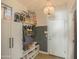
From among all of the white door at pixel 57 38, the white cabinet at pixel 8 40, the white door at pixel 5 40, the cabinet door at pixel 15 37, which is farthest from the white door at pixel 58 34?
the white door at pixel 5 40

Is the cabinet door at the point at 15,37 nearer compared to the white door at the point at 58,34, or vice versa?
the cabinet door at the point at 15,37

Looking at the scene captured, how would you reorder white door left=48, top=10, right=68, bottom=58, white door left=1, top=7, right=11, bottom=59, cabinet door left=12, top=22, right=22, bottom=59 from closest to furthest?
white door left=1, top=7, right=11, bottom=59 < cabinet door left=12, top=22, right=22, bottom=59 < white door left=48, top=10, right=68, bottom=58

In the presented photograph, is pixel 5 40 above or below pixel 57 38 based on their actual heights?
above

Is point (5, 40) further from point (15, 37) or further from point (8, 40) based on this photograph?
point (15, 37)

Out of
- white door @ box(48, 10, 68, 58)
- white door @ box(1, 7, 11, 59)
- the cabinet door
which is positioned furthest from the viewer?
white door @ box(48, 10, 68, 58)

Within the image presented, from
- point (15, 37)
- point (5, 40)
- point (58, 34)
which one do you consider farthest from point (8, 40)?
point (58, 34)

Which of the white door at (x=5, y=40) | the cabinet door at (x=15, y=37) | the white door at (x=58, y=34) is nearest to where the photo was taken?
the white door at (x=5, y=40)

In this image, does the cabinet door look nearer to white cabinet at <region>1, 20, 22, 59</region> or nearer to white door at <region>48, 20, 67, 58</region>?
white cabinet at <region>1, 20, 22, 59</region>

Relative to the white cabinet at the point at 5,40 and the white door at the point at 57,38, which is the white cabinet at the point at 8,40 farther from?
the white door at the point at 57,38

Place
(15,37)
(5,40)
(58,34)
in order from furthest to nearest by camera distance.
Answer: (58,34) → (15,37) → (5,40)

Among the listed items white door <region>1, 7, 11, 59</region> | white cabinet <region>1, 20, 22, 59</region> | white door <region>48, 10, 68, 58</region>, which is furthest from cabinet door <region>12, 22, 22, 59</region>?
white door <region>48, 10, 68, 58</region>

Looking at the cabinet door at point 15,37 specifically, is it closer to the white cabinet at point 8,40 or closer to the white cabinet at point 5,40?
the white cabinet at point 8,40

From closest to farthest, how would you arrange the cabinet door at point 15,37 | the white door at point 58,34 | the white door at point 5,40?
the white door at point 5,40
the cabinet door at point 15,37
the white door at point 58,34

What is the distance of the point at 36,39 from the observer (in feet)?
25.8
